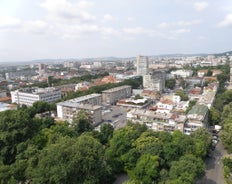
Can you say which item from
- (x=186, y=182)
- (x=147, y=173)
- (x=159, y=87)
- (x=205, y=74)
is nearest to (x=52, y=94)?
(x=159, y=87)

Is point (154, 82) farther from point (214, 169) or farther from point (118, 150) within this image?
point (118, 150)

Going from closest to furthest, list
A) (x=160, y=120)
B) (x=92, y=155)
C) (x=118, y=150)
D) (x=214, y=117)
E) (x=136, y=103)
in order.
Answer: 1. (x=92, y=155)
2. (x=118, y=150)
3. (x=160, y=120)
4. (x=214, y=117)
5. (x=136, y=103)

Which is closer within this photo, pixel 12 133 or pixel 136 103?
pixel 12 133

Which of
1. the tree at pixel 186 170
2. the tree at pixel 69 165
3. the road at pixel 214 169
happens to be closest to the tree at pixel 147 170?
the tree at pixel 186 170

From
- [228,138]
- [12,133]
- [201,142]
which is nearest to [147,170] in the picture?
[201,142]

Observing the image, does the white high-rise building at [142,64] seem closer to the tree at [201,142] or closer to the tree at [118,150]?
the tree at [201,142]

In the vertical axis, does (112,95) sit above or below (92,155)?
below

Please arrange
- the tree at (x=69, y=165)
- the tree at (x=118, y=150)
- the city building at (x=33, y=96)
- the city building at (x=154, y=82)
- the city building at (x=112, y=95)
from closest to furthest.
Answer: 1. the tree at (x=69, y=165)
2. the tree at (x=118, y=150)
3. the city building at (x=33, y=96)
4. the city building at (x=112, y=95)
5. the city building at (x=154, y=82)
